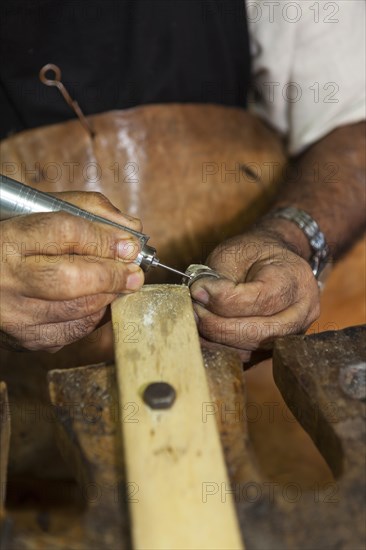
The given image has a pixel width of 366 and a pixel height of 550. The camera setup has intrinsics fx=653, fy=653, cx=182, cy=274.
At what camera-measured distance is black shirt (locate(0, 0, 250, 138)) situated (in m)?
1.36

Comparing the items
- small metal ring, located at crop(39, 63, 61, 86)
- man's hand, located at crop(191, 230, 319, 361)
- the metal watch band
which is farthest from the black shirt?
man's hand, located at crop(191, 230, 319, 361)

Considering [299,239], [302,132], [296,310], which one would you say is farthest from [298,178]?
→ [296,310]

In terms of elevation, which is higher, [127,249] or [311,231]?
[311,231]

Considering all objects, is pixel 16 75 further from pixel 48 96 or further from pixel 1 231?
pixel 1 231

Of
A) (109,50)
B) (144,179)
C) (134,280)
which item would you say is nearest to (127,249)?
(134,280)

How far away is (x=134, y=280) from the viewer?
99cm

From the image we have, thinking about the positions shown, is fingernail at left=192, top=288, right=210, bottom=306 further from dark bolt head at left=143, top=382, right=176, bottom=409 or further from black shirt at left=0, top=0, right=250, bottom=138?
black shirt at left=0, top=0, right=250, bottom=138

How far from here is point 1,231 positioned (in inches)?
38.7

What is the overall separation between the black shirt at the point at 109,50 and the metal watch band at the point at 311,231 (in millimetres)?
363

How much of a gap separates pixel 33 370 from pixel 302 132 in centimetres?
87

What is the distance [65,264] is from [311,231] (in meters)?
0.65

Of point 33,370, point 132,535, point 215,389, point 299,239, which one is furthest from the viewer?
point 33,370

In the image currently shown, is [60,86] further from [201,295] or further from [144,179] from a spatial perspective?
[201,295]

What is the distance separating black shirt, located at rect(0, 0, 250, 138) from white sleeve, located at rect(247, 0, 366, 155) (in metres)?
0.06
